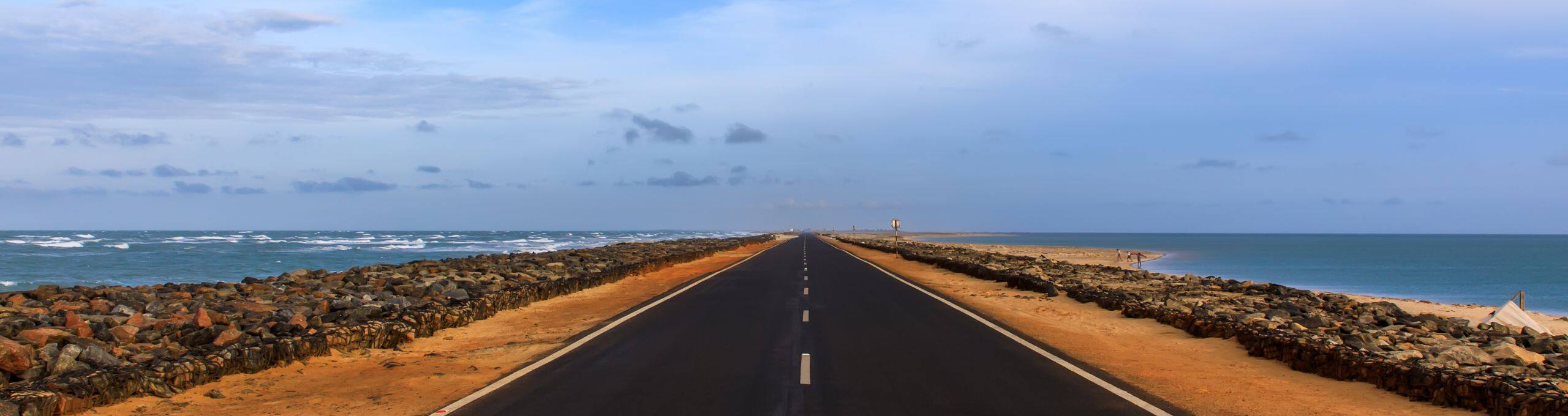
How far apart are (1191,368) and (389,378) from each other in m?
10.0

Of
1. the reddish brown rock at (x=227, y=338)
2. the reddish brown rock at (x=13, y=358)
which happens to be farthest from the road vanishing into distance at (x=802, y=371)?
the reddish brown rock at (x=13, y=358)

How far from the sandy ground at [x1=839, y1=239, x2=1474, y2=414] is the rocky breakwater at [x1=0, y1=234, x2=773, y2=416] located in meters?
10.3

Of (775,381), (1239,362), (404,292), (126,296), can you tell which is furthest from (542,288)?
(1239,362)

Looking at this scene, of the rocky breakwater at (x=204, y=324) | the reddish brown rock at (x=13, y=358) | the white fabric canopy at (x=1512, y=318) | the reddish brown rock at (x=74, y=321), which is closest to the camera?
the rocky breakwater at (x=204, y=324)

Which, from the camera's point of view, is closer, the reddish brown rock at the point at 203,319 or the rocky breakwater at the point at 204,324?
the rocky breakwater at the point at 204,324

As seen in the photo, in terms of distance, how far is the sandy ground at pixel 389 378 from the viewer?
9.08 m

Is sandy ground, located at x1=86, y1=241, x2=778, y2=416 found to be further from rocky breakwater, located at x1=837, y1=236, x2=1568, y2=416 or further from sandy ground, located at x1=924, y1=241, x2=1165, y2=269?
sandy ground, located at x1=924, y1=241, x2=1165, y2=269

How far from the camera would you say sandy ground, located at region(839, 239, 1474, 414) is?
365 inches

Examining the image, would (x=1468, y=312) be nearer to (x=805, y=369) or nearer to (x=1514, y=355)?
(x=1514, y=355)

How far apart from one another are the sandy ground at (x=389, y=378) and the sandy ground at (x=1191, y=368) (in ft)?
25.4

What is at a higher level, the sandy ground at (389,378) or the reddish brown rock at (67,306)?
the reddish brown rock at (67,306)

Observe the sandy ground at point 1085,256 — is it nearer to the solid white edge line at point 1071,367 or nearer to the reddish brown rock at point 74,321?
the solid white edge line at point 1071,367

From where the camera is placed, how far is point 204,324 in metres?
14.6

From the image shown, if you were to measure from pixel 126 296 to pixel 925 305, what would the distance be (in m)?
18.4
